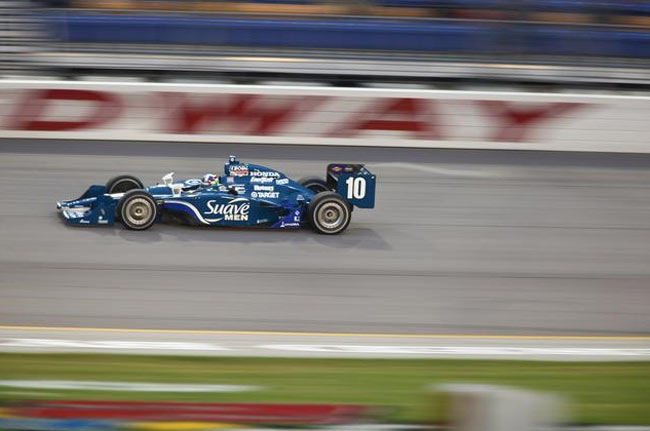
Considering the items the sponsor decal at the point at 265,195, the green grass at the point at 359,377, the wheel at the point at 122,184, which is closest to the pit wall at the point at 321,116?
the wheel at the point at 122,184

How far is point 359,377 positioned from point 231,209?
406 centimetres

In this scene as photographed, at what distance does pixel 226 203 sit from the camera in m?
9.58

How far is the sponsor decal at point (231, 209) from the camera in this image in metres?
9.56

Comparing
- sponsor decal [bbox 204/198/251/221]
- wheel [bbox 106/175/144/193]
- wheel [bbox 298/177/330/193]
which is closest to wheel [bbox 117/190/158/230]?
sponsor decal [bbox 204/198/251/221]

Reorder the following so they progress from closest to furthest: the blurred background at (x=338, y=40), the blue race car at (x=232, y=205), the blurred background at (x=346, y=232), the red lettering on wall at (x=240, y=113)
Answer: the blurred background at (x=346, y=232), the blue race car at (x=232, y=205), the red lettering on wall at (x=240, y=113), the blurred background at (x=338, y=40)

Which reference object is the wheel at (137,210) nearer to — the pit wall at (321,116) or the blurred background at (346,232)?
the blurred background at (346,232)

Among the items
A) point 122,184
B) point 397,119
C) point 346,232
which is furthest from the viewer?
point 397,119

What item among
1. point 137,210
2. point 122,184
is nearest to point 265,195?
point 137,210

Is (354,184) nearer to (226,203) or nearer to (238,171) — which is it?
(238,171)

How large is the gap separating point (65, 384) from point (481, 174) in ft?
26.6

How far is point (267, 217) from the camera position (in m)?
9.64

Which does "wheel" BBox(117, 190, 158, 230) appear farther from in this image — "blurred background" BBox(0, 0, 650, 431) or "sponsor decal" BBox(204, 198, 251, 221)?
"sponsor decal" BBox(204, 198, 251, 221)

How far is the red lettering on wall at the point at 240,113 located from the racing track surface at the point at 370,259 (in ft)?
2.96

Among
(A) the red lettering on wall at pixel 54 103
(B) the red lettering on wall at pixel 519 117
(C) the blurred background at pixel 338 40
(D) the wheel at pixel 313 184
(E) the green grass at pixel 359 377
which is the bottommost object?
(E) the green grass at pixel 359 377
